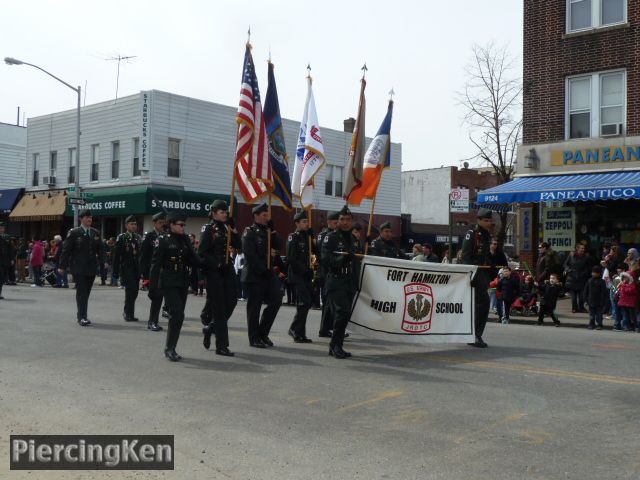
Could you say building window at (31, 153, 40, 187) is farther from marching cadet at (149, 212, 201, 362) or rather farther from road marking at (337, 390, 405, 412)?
road marking at (337, 390, 405, 412)

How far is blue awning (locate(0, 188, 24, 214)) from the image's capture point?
37.2 metres

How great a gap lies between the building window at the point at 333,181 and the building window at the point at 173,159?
950 centimetres

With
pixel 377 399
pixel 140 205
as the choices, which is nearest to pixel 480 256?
pixel 377 399

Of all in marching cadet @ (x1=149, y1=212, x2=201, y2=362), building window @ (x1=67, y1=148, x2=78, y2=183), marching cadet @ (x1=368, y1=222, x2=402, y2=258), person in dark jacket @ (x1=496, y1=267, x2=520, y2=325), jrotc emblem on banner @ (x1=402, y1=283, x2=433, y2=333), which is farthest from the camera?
building window @ (x1=67, y1=148, x2=78, y2=183)

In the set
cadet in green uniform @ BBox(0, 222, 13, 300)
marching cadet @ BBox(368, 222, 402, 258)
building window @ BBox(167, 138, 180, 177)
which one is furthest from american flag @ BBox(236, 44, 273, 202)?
building window @ BBox(167, 138, 180, 177)

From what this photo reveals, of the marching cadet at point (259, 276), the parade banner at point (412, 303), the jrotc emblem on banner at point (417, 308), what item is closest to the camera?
the marching cadet at point (259, 276)

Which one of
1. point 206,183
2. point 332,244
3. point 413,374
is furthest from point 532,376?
point 206,183

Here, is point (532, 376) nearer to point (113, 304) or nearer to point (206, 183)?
point (113, 304)

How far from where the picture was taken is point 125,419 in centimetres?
596

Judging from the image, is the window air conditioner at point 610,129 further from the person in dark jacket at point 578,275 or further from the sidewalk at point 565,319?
the sidewalk at point 565,319

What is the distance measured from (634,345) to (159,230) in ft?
26.7

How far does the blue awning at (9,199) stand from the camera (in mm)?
37219

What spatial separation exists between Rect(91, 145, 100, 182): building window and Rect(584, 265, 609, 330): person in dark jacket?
25804 millimetres

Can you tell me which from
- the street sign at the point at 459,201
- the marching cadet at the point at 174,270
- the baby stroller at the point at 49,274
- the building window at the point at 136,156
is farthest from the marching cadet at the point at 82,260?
the building window at the point at 136,156
